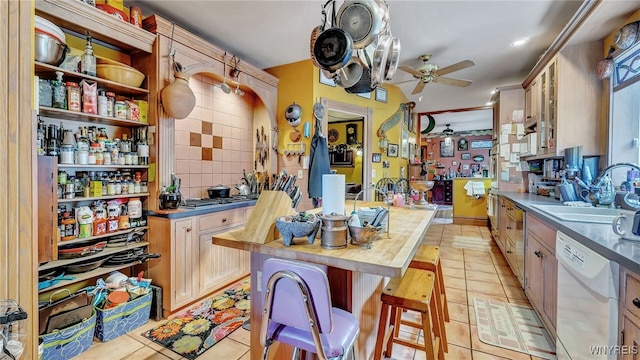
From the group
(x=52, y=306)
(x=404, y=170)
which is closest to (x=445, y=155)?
(x=404, y=170)

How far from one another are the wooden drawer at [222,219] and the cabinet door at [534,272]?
269 cm

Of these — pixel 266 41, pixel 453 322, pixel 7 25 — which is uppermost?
pixel 266 41

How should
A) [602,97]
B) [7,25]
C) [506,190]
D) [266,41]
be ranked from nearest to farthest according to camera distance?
[7,25] < [602,97] < [266,41] < [506,190]

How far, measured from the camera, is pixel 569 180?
8.63 ft

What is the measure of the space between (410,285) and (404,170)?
14.8 ft

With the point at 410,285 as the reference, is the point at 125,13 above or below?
above

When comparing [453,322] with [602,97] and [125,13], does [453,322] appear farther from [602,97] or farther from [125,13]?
[125,13]

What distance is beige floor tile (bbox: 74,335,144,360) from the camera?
5.82 feet

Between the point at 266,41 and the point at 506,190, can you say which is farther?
the point at 506,190

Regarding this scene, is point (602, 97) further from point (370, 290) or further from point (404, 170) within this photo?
point (404, 170)

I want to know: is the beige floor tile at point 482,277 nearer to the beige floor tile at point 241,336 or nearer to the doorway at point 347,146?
the beige floor tile at point 241,336

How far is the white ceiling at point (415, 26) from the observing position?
2492 millimetres

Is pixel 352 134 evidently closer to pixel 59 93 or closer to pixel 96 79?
pixel 96 79

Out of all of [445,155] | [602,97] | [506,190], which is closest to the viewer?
[602,97]
